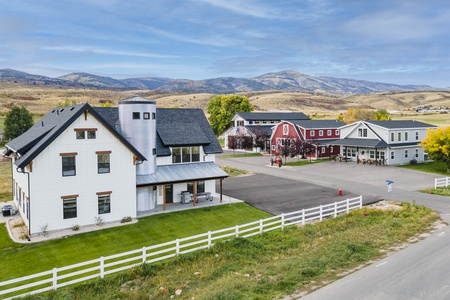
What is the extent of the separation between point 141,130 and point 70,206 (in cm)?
767

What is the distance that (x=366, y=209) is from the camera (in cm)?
2669

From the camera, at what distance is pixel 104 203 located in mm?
24422

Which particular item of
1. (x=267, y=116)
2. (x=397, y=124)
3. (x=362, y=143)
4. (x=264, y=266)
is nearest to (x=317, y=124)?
(x=362, y=143)

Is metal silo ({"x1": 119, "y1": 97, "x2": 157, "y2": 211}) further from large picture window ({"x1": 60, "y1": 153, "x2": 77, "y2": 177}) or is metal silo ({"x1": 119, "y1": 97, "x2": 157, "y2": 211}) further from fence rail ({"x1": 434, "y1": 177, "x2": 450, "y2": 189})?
fence rail ({"x1": 434, "y1": 177, "x2": 450, "y2": 189})

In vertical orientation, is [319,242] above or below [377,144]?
below

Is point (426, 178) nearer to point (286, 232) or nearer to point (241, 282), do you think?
point (286, 232)

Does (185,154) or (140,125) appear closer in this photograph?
(140,125)

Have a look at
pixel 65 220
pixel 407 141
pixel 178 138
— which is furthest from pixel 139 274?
pixel 407 141

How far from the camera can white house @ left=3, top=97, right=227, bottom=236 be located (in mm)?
22234

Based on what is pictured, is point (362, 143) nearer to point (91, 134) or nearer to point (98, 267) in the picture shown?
point (91, 134)

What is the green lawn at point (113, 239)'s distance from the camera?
58.9 feet

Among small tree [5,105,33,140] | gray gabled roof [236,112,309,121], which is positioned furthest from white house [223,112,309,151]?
small tree [5,105,33,140]

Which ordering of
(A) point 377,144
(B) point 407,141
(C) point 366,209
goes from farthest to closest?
(B) point 407,141
(A) point 377,144
(C) point 366,209

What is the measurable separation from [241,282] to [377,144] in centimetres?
4390
